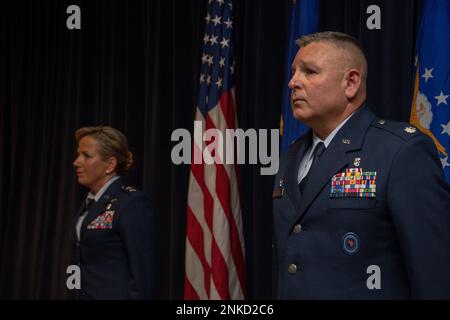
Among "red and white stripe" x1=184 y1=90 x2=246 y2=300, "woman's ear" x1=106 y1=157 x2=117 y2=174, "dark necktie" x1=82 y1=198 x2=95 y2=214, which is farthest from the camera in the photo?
"red and white stripe" x1=184 y1=90 x2=246 y2=300

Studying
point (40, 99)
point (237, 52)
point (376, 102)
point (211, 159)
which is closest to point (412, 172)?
point (376, 102)

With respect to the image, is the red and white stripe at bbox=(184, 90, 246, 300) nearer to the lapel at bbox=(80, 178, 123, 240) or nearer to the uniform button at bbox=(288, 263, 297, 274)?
the lapel at bbox=(80, 178, 123, 240)

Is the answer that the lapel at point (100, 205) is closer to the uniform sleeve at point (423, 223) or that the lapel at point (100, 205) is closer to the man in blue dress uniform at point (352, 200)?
the man in blue dress uniform at point (352, 200)

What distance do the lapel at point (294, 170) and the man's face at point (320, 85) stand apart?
0.12 m

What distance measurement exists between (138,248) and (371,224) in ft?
4.88

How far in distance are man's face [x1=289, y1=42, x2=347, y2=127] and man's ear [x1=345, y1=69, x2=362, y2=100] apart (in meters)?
0.02

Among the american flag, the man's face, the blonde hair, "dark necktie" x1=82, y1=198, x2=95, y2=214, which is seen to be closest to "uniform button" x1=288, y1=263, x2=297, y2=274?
the man's face

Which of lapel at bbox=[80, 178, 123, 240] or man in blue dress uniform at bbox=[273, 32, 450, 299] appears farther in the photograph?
lapel at bbox=[80, 178, 123, 240]

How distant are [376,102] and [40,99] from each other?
10.4 ft

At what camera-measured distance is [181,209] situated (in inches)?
182

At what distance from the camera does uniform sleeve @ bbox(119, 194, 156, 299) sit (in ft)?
9.24

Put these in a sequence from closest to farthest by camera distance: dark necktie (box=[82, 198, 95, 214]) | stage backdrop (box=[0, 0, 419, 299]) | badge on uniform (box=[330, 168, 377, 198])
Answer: badge on uniform (box=[330, 168, 377, 198]) → dark necktie (box=[82, 198, 95, 214]) → stage backdrop (box=[0, 0, 419, 299])

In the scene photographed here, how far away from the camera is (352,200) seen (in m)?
1.68

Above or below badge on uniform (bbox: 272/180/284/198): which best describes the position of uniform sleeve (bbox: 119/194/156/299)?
below
